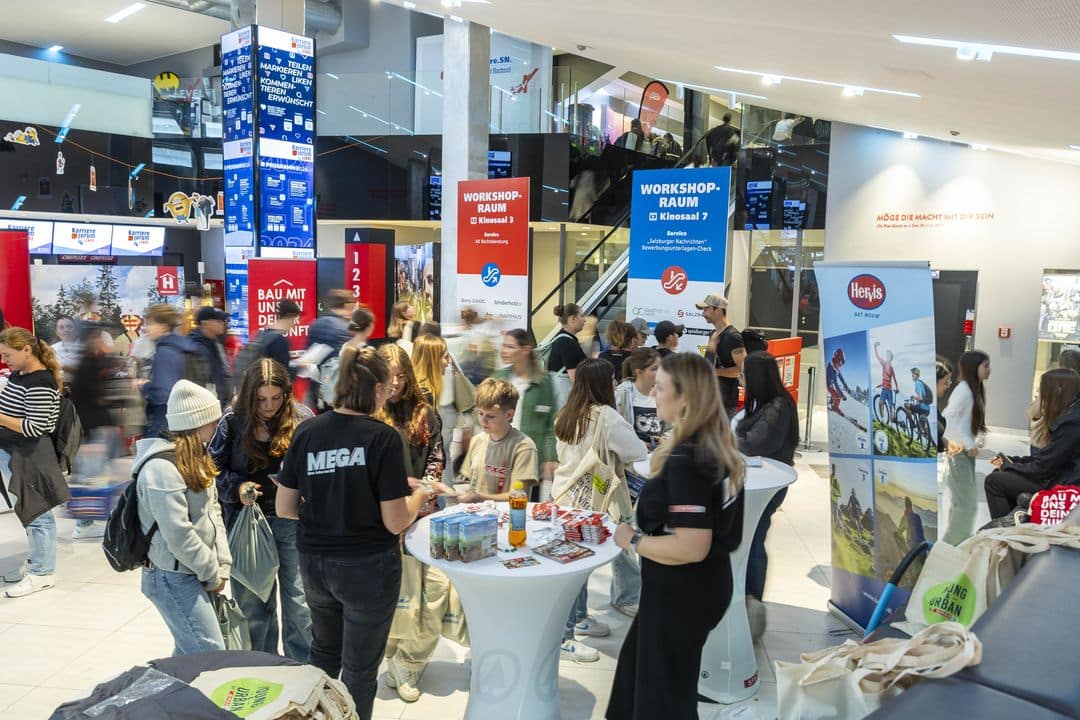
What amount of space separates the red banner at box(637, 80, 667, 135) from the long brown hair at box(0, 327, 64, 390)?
11.7m

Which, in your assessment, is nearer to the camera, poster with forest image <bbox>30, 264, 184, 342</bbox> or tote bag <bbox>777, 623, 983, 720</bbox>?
tote bag <bbox>777, 623, 983, 720</bbox>

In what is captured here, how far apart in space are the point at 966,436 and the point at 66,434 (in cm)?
567

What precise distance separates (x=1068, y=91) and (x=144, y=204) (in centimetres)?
1658

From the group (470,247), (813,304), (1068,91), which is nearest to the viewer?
(1068,91)

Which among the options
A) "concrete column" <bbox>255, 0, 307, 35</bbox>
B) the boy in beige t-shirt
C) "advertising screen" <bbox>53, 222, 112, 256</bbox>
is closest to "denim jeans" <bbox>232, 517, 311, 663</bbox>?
the boy in beige t-shirt

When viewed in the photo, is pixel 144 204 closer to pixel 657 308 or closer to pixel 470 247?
pixel 470 247

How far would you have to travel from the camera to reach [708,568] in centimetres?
253

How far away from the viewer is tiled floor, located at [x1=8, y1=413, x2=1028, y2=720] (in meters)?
3.64

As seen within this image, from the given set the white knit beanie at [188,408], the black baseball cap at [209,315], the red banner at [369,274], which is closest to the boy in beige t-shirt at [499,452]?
the white knit beanie at [188,408]

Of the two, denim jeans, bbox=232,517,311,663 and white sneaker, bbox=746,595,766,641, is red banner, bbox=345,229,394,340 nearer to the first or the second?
denim jeans, bbox=232,517,311,663

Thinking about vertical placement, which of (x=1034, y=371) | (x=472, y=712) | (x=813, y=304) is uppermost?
(x=813, y=304)

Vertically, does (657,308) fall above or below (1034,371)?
above

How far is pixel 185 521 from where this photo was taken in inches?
115

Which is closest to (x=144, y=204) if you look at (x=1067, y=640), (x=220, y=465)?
(x=220, y=465)
